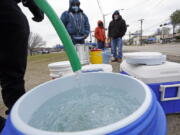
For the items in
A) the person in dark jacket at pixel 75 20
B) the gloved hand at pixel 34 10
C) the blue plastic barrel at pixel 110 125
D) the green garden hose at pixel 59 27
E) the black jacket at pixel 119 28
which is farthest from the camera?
the black jacket at pixel 119 28

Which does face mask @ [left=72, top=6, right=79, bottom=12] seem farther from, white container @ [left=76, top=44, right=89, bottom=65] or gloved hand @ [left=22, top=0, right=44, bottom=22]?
gloved hand @ [left=22, top=0, right=44, bottom=22]

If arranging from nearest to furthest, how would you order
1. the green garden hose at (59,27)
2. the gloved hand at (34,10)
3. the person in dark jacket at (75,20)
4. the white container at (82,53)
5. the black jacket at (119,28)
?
the green garden hose at (59,27)
the gloved hand at (34,10)
the white container at (82,53)
the person in dark jacket at (75,20)
the black jacket at (119,28)

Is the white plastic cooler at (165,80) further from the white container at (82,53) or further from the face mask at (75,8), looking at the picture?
the face mask at (75,8)

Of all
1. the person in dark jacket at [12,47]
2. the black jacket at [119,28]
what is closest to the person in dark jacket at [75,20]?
the black jacket at [119,28]

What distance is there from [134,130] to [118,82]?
1.25 ft

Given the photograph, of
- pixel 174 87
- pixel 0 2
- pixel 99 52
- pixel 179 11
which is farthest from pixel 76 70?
pixel 179 11

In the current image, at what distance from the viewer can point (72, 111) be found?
0.57 meters

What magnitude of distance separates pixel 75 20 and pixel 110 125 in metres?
1.77

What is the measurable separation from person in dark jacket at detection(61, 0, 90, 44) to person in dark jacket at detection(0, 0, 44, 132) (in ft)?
3.84

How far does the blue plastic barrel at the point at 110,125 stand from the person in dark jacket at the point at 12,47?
0.20 m

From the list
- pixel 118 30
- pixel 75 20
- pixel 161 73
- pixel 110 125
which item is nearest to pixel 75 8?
pixel 75 20

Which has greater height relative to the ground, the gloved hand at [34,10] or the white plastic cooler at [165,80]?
the gloved hand at [34,10]

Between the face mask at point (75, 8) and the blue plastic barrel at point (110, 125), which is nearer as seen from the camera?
the blue plastic barrel at point (110, 125)

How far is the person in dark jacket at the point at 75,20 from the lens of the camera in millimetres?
1789
